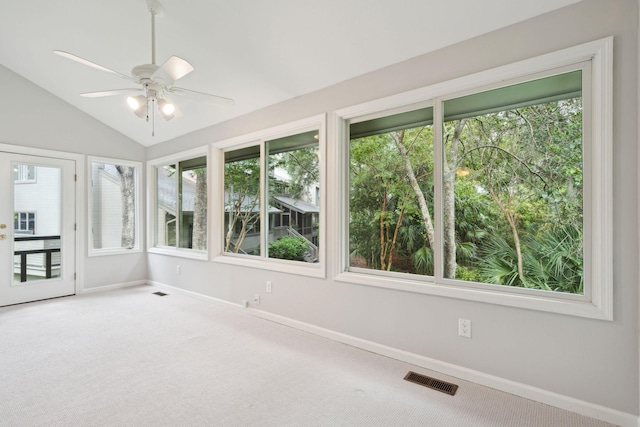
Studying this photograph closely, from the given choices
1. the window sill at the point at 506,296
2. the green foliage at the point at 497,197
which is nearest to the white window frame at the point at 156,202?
the green foliage at the point at 497,197

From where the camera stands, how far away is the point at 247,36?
2.72 m

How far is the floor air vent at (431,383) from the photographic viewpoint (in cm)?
216

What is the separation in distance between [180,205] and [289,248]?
2.41m

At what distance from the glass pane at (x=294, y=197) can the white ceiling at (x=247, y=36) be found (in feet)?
1.74

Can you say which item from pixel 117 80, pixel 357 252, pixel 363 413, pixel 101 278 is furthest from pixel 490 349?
pixel 101 278

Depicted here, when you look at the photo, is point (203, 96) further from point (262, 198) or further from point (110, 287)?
point (110, 287)

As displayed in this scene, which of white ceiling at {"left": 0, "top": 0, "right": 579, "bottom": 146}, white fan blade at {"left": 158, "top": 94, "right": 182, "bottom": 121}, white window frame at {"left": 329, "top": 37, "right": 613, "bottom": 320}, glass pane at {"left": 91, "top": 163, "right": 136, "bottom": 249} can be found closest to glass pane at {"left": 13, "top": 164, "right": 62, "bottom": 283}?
glass pane at {"left": 91, "top": 163, "right": 136, "bottom": 249}

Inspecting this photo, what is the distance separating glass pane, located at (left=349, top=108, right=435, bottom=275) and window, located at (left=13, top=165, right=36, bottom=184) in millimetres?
4355

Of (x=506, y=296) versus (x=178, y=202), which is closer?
(x=506, y=296)

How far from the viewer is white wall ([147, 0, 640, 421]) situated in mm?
1765

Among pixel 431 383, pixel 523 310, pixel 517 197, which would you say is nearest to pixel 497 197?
pixel 517 197

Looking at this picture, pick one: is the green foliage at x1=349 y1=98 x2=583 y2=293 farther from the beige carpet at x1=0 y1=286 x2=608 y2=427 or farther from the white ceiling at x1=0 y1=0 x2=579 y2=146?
the beige carpet at x1=0 y1=286 x2=608 y2=427

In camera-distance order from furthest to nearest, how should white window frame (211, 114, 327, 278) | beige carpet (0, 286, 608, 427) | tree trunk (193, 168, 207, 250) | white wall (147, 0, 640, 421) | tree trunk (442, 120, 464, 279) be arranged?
tree trunk (193, 168, 207, 250), white window frame (211, 114, 327, 278), tree trunk (442, 120, 464, 279), beige carpet (0, 286, 608, 427), white wall (147, 0, 640, 421)

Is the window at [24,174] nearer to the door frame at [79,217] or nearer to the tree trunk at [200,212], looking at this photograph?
the door frame at [79,217]
